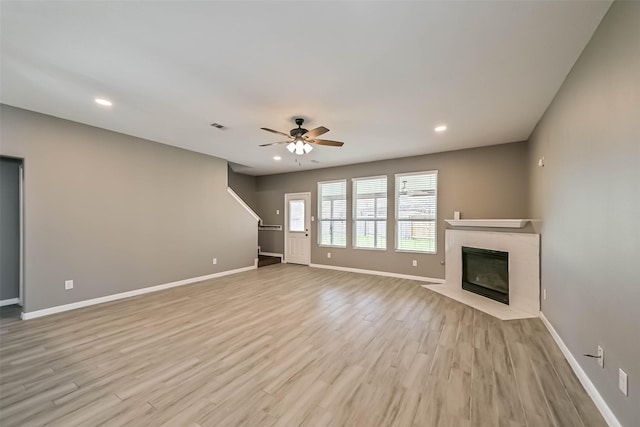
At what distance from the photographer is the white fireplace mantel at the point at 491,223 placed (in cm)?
391

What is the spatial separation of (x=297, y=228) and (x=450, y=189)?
4.28 m

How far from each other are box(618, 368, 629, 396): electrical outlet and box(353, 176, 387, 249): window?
448cm

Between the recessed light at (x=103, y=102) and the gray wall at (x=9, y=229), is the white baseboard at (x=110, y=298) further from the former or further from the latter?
the recessed light at (x=103, y=102)

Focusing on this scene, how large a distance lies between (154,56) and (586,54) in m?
3.66

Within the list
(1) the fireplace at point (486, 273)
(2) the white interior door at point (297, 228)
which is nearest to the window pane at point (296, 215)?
(2) the white interior door at point (297, 228)

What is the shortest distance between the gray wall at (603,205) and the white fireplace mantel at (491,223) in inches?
43.0

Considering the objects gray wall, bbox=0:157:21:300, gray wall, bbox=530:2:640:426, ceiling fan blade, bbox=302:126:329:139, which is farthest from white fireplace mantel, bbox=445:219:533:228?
gray wall, bbox=0:157:21:300

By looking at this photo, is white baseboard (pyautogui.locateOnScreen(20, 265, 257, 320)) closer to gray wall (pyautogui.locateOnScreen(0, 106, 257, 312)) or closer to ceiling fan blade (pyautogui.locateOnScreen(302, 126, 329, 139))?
gray wall (pyautogui.locateOnScreen(0, 106, 257, 312))

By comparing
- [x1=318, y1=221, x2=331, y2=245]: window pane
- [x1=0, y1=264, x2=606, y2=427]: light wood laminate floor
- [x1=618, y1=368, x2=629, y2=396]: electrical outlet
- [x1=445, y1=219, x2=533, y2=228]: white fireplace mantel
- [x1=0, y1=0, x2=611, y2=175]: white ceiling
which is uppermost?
[x1=0, y1=0, x2=611, y2=175]: white ceiling

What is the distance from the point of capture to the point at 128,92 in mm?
2861

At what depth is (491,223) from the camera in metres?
4.26

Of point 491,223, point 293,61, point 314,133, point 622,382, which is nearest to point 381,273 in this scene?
point 491,223

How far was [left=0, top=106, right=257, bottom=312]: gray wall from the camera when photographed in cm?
344

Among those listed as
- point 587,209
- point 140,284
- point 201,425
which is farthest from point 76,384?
point 587,209
